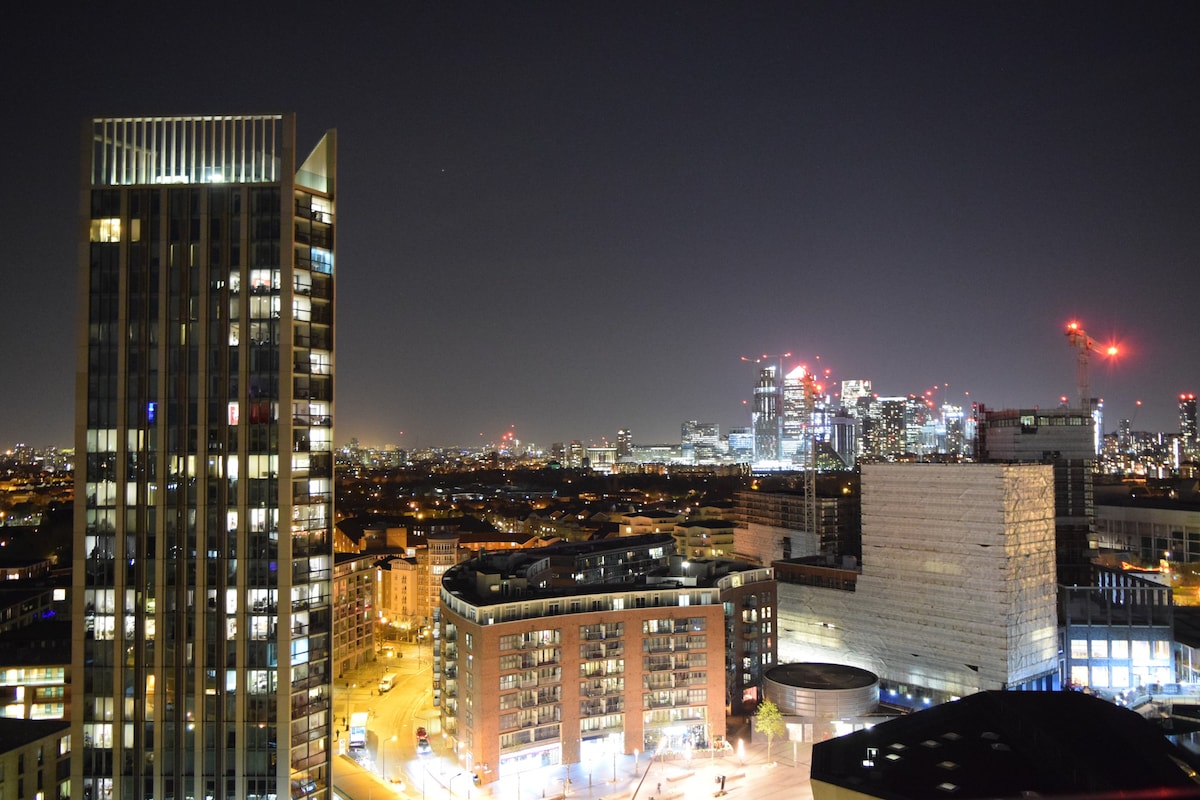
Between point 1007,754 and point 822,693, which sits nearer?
point 1007,754

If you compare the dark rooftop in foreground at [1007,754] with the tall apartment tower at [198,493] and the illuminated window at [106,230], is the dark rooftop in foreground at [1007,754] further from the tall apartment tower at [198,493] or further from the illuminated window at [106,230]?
the illuminated window at [106,230]

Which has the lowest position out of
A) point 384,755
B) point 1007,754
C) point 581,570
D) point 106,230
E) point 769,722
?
point 384,755

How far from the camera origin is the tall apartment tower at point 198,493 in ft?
80.8

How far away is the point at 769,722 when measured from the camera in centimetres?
3769

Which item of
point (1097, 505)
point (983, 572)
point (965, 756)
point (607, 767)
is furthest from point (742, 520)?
point (965, 756)

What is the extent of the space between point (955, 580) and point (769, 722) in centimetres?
1364

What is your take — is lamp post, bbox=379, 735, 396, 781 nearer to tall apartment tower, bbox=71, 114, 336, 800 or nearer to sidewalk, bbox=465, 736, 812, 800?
sidewalk, bbox=465, 736, 812, 800

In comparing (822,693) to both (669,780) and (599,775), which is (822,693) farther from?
(599,775)

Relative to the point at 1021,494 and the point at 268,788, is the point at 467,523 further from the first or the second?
the point at 268,788

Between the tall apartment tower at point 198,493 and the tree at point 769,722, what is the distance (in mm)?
19742

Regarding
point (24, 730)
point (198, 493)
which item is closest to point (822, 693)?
point (198, 493)

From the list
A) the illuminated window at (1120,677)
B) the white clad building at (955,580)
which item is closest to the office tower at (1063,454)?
the illuminated window at (1120,677)

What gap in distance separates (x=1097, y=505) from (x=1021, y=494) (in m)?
48.0

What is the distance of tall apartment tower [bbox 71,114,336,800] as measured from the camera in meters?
24.6
